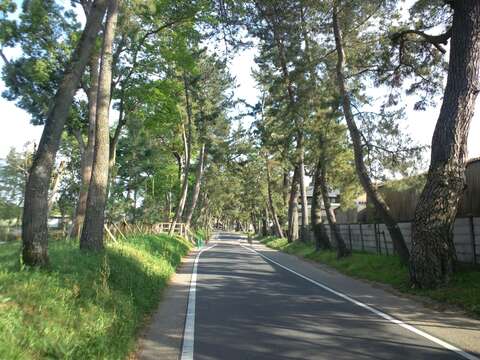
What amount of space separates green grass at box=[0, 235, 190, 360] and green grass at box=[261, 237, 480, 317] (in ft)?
22.0

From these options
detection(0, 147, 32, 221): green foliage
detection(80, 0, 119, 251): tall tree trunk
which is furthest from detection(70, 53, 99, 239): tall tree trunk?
detection(0, 147, 32, 221): green foliage

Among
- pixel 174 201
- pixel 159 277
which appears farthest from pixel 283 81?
pixel 174 201

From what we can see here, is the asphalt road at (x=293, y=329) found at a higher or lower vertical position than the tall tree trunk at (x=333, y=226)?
lower

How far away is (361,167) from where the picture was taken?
17266 millimetres

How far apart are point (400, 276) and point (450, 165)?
4274 millimetres

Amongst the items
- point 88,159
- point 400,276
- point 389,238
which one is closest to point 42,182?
point 400,276

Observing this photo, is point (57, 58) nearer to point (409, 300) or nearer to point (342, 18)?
point (342, 18)

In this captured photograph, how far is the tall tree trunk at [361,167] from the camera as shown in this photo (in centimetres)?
1602

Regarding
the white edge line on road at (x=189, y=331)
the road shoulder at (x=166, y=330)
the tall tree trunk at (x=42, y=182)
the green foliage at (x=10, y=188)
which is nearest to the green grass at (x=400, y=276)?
the white edge line on road at (x=189, y=331)

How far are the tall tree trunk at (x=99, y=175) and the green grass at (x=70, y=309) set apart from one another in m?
1.71

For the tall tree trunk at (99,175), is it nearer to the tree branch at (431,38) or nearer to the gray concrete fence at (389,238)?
the tree branch at (431,38)

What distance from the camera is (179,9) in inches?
763

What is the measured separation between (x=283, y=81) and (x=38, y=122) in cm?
1205

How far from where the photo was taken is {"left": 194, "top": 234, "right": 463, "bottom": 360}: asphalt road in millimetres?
6805
